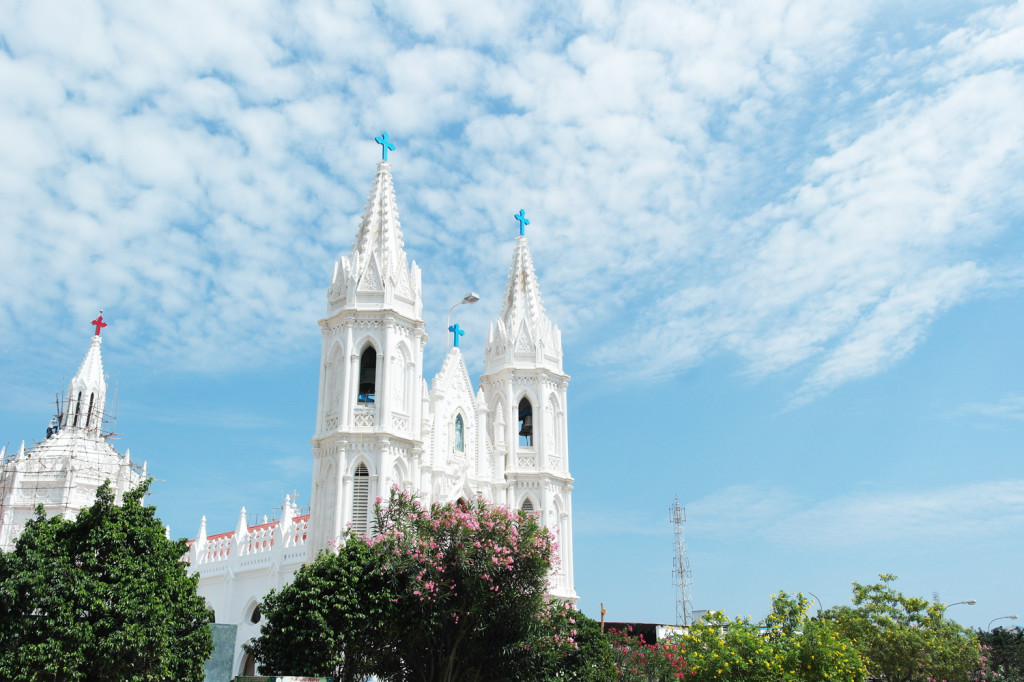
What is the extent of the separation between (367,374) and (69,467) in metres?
29.2

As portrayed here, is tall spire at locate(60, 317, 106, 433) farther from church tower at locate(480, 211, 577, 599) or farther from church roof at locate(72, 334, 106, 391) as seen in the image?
church tower at locate(480, 211, 577, 599)

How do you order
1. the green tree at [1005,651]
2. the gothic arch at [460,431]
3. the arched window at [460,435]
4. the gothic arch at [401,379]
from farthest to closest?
the green tree at [1005,651] → the arched window at [460,435] → the gothic arch at [460,431] → the gothic arch at [401,379]

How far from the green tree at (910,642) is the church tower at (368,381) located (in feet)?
57.0

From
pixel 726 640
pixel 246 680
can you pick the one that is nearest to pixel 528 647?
pixel 726 640


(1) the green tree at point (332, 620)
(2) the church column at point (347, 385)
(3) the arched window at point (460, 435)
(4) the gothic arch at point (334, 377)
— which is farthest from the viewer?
(3) the arched window at point (460, 435)

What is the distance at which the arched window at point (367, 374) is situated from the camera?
33000 mm

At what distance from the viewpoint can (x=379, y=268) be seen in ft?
110

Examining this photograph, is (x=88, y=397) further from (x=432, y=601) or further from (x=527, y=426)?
(x=432, y=601)

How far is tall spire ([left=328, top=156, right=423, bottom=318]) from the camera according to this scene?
33.3m

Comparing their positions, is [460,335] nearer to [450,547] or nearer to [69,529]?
[450,547]

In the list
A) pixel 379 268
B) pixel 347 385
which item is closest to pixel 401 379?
pixel 347 385

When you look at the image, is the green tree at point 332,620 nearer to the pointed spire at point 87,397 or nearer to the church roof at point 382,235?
the church roof at point 382,235

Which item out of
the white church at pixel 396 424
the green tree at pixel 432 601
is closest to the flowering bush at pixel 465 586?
the green tree at pixel 432 601

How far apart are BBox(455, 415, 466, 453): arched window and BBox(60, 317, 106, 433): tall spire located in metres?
32.3
